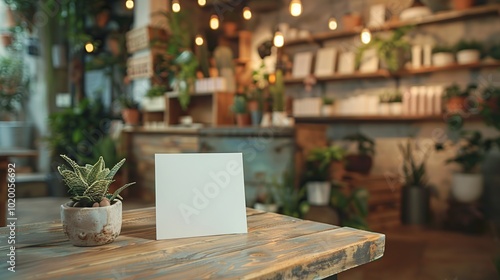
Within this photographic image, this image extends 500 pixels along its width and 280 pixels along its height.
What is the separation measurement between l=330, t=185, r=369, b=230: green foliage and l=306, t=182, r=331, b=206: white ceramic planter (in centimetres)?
9

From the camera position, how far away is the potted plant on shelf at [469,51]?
4.09 metres

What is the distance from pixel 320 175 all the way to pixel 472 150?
64.3 inches

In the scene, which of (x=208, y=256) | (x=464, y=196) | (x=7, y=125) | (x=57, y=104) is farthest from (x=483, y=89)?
(x=7, y=125)

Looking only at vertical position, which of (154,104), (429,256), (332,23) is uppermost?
(332,23)

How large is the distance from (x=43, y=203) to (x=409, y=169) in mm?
4194

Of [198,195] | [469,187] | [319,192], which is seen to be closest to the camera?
[198,195]

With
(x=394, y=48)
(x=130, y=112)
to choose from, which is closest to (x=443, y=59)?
(x=394, y=48)

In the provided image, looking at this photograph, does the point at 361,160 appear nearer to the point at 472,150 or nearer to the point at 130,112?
the point at 472,150

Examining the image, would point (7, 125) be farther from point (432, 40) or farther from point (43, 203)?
point (432, 40)

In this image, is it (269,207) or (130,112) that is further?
(130,112)

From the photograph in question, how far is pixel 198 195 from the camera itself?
1.03 m

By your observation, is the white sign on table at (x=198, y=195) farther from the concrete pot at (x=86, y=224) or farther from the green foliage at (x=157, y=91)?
the green foliage at (x=157, y=91)

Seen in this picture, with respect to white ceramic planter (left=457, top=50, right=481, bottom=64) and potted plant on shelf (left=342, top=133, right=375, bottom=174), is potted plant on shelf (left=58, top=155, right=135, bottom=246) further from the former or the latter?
white ceramic planter (left=457, top=50, right=481, bottom=64)

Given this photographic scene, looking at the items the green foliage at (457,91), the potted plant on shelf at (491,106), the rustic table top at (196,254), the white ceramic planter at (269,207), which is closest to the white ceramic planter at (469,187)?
the potted plant on shelf at (491,106)
